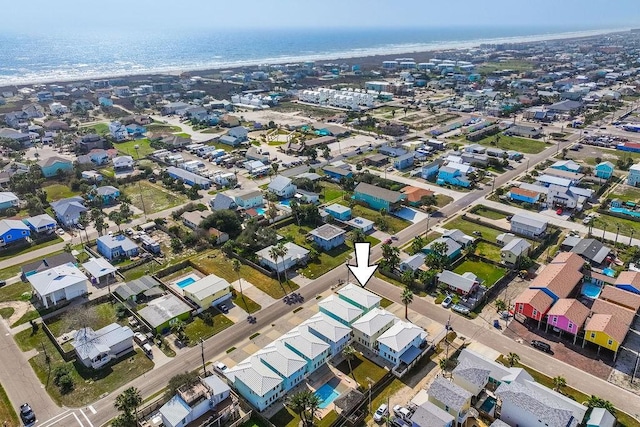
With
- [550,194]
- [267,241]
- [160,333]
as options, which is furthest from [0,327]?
[550,194]

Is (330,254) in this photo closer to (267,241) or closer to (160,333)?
(267,241)

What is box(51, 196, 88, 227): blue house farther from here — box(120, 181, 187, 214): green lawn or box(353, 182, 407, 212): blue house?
box(353, 182, 407, 212): blue house

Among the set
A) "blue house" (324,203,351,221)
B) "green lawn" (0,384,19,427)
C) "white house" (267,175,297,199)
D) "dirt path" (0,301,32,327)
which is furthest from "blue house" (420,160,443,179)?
"green lawn" (0,384,19,427)

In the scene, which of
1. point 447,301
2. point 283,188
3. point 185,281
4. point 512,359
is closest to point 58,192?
point 283,188

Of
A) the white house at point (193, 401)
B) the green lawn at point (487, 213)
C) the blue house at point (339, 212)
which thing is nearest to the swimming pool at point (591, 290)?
the green lawn at point (487, 213)

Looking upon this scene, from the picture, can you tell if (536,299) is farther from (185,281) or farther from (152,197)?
(152,197)

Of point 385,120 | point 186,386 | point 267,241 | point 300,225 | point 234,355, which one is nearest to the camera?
point 186,386
